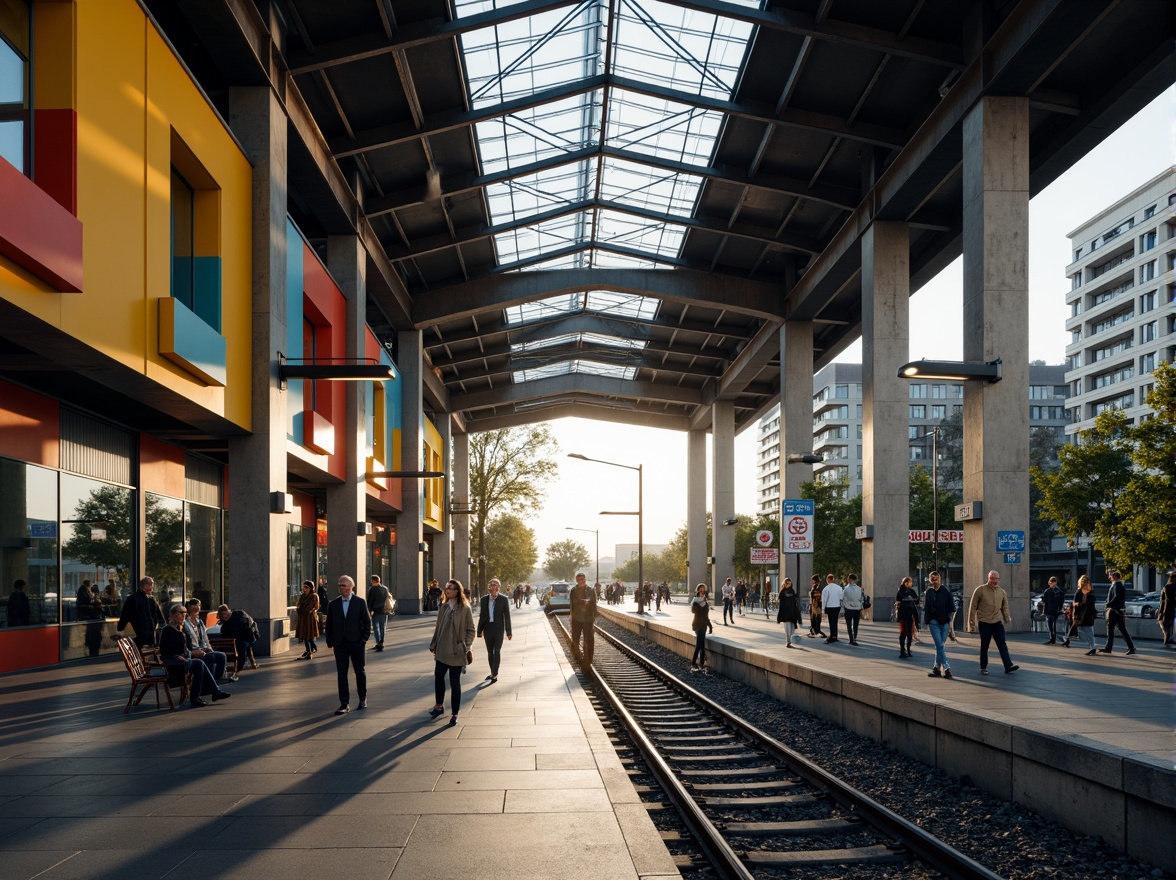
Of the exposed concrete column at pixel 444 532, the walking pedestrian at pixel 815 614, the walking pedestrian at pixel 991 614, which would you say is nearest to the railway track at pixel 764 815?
the walking pedestrian at pixel 991 614

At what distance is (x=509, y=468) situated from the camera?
71875 mm

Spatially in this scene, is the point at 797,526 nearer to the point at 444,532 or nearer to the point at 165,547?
the point at 165,547

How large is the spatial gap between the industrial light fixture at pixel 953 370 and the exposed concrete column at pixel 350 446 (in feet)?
51.9

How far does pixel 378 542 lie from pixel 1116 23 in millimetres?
36440

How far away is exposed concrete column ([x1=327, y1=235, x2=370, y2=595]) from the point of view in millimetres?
28922

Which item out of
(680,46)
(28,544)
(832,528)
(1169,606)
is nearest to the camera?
(28,544)

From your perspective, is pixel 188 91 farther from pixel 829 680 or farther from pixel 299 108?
→ pixel 829 680

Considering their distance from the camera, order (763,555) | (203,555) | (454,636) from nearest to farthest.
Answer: (454,636) → (203,555) → (763,555)

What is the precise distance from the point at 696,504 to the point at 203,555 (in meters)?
39.8

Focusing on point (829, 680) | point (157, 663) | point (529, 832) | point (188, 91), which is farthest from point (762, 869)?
point (188, 91)

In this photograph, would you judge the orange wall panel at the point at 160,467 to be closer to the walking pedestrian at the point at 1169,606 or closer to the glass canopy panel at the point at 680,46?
the glass canopy panel at the point at 680,46

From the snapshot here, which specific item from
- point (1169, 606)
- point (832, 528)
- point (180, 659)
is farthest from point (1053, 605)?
point (832, 528)

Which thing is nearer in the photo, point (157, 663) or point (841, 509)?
point (157, 663)

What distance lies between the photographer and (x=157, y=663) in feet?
43.3
